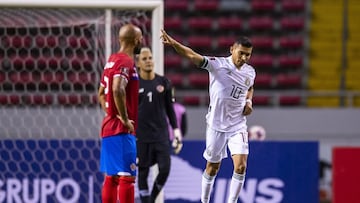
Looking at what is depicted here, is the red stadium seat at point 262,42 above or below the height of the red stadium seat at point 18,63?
above

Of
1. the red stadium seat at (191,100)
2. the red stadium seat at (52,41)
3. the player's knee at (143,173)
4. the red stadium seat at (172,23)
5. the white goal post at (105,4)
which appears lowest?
the player's knee at (143,173)

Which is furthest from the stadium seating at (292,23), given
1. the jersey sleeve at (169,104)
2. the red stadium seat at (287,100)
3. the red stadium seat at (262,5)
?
the jersey sleeve at (169,104)

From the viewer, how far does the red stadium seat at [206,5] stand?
17.0 m

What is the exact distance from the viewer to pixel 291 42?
16.6m

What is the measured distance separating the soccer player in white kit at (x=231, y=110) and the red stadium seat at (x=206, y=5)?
10361mm

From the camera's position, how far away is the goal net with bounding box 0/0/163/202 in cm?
804

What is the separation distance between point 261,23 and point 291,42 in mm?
720

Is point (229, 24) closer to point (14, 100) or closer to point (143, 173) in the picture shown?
point (14, 100)

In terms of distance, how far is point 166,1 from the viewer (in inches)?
658

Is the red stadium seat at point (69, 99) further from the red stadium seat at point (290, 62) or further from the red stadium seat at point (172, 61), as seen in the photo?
the red stadium seat at point (290, 62)

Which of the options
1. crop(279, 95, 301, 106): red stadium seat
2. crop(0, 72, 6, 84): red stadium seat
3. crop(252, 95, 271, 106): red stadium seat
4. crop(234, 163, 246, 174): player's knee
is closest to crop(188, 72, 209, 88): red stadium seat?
crop(252, 95, 271, 106): red stadium seat

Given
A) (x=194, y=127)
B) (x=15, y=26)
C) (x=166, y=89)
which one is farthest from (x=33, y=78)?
(x=194, y=127)

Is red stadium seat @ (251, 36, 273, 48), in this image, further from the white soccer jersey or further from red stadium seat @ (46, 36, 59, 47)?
the white soccer jersey

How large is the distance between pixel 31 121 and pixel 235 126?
8.82 feet
